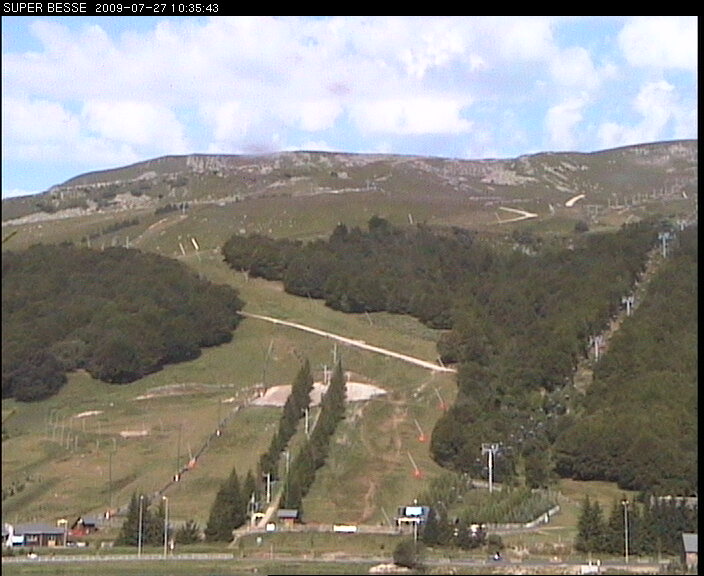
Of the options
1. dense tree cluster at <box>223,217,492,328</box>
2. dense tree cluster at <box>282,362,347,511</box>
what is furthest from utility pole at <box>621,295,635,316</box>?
dense tree cluster at <box>282,362,347,511</box>

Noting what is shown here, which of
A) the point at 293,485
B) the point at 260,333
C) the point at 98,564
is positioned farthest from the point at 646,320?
the point at 98,564

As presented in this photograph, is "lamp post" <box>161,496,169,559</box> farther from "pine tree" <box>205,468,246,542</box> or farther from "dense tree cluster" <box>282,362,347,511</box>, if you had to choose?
"dense tree cluster" <box>282,362,347,511</box>

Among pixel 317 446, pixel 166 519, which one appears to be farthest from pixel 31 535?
pixel 317 446

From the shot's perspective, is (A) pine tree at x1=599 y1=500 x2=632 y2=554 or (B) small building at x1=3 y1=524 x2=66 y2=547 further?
(A) pine tree at x1=599 y1=500 x2=632 y2=554

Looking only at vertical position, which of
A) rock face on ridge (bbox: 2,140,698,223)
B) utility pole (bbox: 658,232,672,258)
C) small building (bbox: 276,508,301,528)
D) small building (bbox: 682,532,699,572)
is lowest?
small building (bbox: 682,532,699,572)

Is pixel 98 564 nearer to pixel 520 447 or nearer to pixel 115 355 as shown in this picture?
pixel 115 355

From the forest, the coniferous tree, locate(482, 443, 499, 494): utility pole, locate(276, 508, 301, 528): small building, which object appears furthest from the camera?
the forest
